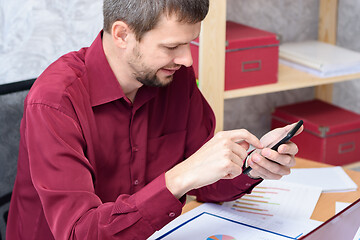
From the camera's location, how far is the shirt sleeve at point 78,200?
106 centimetres

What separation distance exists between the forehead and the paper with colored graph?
1.45 feet

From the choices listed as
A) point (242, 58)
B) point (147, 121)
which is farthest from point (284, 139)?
point (242, 58)

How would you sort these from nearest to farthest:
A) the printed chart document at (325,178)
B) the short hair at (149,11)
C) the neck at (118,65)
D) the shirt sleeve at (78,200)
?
the shirt sleeve at (78,200) < the short hair at (149,11) < the neck at (118,65) < the printed chart document at (325,178)

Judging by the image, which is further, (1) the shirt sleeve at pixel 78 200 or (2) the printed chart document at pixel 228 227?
(2) the printed chart document at pixel 228 227

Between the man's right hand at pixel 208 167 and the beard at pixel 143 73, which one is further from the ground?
the beard at pixel 143 73

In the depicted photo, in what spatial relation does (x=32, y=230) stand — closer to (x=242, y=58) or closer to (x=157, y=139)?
(x=157, y=139)

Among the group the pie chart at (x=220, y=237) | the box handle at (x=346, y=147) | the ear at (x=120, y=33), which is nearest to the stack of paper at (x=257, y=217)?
the pie chart at (x=220, y=237)

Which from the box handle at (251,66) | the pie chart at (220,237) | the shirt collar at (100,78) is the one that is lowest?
the pie chart at (220,237)

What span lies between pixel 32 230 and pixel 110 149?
25cm

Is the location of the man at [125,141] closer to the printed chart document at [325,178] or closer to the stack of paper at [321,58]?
the printed chart document at [325,178]

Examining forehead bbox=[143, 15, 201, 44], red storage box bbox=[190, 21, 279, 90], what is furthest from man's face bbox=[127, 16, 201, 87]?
red storage box bbox=[190, 21, 279, 90]

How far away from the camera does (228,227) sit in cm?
125

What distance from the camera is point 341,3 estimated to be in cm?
248

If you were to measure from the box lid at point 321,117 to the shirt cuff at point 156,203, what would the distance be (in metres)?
1.25
